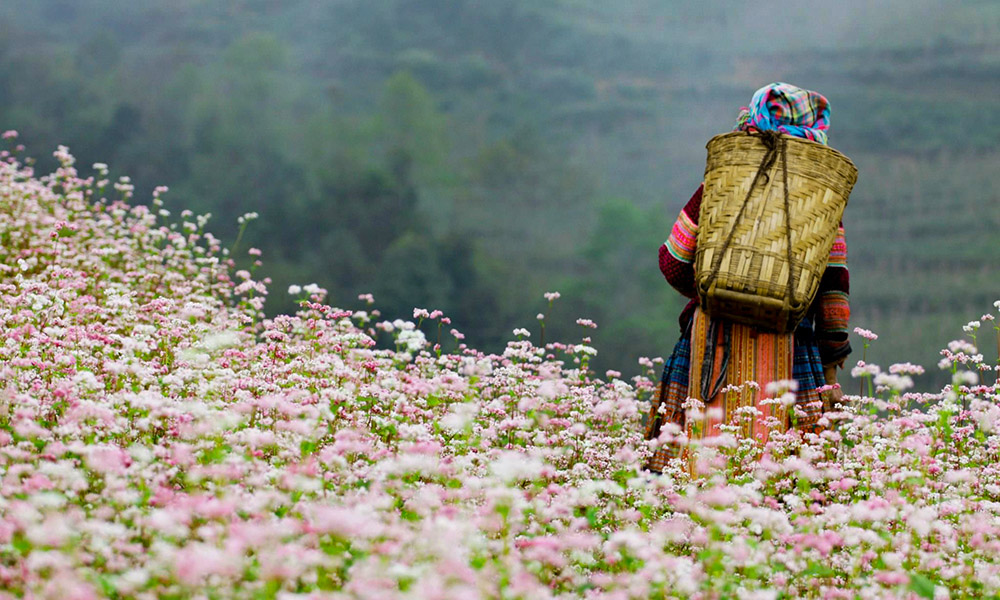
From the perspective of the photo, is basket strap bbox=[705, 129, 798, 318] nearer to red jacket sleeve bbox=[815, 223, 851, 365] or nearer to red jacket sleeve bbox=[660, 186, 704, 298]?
red jacket sleeve bbox=[660, 186, 704, 298]

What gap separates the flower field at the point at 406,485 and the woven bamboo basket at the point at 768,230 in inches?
24.5

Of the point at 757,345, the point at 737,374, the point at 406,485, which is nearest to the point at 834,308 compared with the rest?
the point at 757,345

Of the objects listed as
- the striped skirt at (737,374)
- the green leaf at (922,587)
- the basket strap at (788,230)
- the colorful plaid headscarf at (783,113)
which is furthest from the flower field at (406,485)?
the colorful plaid headscarf at (783,113)

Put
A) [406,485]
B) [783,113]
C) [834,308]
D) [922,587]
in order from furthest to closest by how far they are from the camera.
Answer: [834,308]
[783,113]
[406,485]
[922,587]

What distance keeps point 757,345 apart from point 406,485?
2.08 meters

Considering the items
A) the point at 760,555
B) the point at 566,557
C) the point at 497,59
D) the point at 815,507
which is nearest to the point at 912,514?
the point at 815,507

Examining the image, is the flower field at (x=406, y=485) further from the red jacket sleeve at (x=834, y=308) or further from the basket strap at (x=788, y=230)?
the basket strap at (x=788, y=230)

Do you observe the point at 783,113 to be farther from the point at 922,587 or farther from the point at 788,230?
the point at 922,587

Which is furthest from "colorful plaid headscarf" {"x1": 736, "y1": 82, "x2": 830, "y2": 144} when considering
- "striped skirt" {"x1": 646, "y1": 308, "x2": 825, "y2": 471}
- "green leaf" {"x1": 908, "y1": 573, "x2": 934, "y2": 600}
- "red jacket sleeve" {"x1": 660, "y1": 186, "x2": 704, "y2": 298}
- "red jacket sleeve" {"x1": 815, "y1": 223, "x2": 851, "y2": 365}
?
"green leaf" {"x1": 908, "y1": 573, "x2": 934, "y2": 600}

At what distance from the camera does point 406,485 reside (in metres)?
3.07

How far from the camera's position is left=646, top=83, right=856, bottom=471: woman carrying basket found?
4.32 meters

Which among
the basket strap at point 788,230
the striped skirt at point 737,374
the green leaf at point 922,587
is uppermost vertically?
the basket strap at point 788,230

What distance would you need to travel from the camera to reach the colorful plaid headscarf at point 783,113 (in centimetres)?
430

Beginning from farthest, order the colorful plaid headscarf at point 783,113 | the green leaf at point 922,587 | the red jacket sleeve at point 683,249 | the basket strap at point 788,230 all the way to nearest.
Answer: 1. the red jacket sleeve at point 683,249
2. the colorful plaid headscarf at point 783,113
3. the basket strap at point 788,230
4. the green leaf at point 922,587
